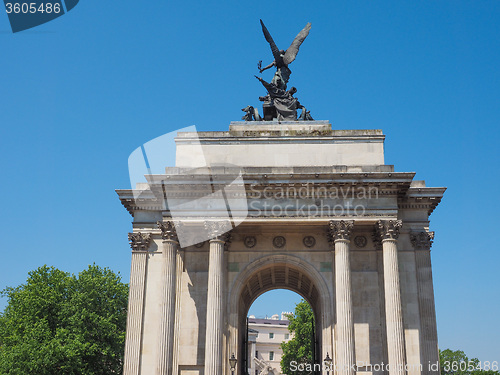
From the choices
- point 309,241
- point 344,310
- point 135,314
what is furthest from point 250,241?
point 135,314

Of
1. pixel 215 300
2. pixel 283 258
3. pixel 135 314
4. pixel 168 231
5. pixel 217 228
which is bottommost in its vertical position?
pixel 135 314

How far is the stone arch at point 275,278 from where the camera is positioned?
33.2 meters

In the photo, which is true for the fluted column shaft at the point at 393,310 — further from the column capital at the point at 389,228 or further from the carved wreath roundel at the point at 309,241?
the carved wreath roundel at the point at 309,241

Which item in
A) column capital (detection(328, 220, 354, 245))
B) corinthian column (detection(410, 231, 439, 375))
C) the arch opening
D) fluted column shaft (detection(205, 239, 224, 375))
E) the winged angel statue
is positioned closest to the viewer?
fluted column shaft (detection(205, 239, 224, 375))

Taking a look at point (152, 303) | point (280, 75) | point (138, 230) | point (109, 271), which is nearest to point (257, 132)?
point (280, 75)

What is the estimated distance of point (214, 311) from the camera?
31.2 m

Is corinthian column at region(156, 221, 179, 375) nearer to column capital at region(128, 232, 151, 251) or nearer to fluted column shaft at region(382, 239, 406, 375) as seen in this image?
column capital at region(128, 232, 151, 251)

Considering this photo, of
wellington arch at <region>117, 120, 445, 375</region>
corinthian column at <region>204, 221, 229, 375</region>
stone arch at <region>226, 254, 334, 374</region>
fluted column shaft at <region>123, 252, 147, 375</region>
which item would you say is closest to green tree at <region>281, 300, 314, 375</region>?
stone arch at <region>226, 254, 334, 374</region>

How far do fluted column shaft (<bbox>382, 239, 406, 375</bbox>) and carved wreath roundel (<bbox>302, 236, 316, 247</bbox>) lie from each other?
450 cm

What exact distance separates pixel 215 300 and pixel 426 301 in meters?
12.7

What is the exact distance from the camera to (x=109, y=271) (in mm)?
54500

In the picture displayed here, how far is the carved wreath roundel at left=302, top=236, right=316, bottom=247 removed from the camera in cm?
3491

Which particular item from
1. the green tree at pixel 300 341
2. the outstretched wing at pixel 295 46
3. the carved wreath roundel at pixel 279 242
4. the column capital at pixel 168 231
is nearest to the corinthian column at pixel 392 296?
the carved wreath roundel at pixel 279 242

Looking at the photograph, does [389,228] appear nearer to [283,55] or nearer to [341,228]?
[341,228]
